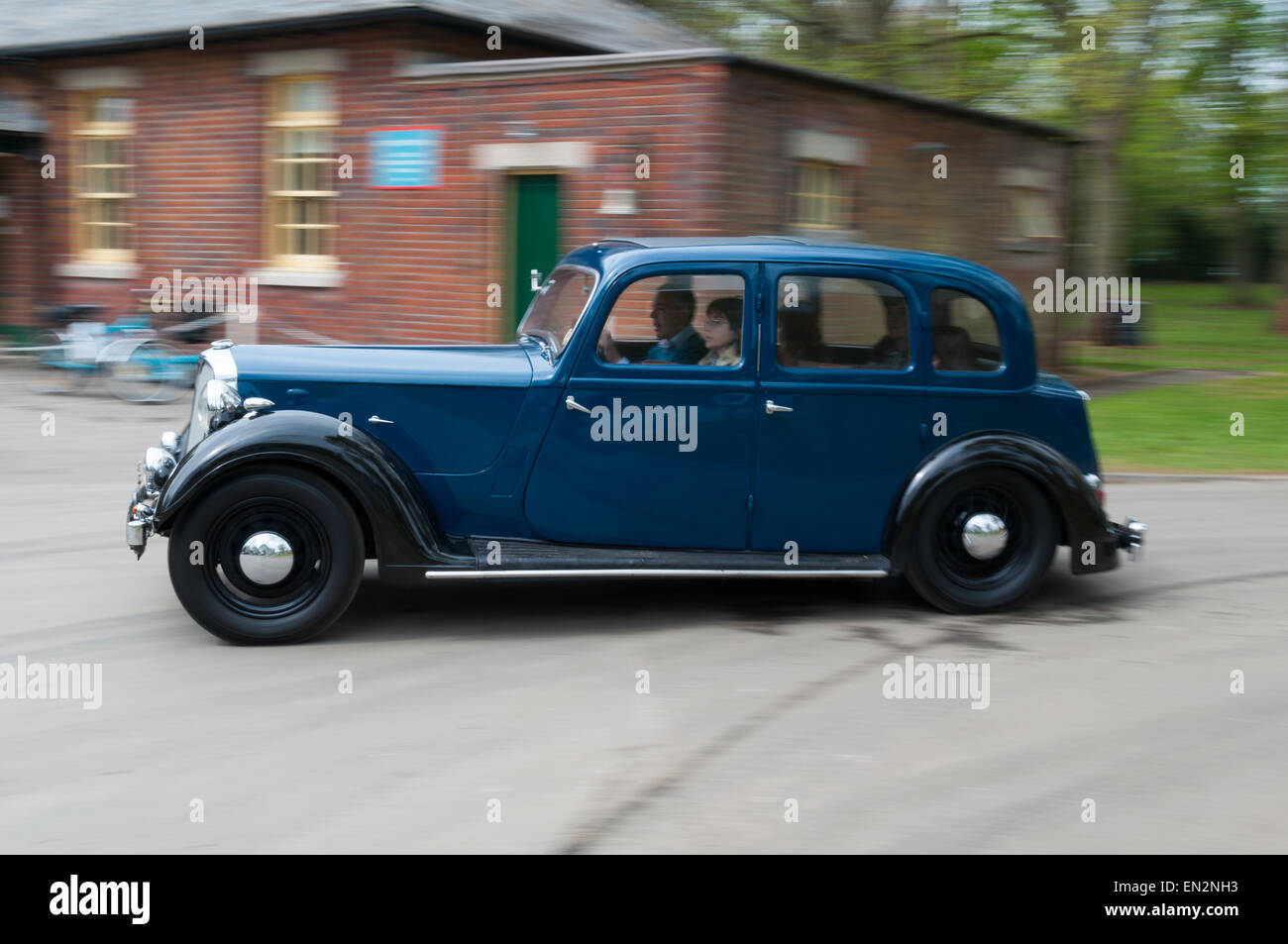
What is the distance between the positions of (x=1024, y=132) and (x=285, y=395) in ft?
47.4

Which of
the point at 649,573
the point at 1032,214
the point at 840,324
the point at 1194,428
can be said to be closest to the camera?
the point at 649,573

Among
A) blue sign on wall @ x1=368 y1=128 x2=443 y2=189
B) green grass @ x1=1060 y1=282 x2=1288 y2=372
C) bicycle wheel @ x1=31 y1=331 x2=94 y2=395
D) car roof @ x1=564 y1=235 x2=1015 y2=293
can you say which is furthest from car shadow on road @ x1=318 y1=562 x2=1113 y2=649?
green grass @ x1=1060 y1=282 x2=1288 y2=372

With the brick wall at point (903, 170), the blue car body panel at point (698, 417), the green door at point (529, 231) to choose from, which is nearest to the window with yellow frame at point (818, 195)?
the brick wall at point (903, 170)

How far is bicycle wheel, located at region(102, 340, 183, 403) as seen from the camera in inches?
546

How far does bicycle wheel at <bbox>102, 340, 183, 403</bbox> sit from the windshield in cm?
822

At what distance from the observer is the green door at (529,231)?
1407 cm

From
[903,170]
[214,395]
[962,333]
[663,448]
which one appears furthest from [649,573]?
[903,170]

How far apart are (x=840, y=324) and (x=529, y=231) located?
858 cm

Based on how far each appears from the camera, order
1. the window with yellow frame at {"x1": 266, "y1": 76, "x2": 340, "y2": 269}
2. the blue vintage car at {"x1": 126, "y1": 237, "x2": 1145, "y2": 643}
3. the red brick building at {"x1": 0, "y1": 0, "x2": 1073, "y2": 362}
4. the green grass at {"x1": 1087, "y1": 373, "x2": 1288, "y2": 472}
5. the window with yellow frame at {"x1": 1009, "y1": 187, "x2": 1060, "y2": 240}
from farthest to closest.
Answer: the window with yellow frame at {"x1": 1009, "y1": 187, "x2": 1060, "y2": 240}, the window with yellow frame at {"x1": 266, "y1": 76, "x2": 340, "y2": 269}, the red brick building at {"x1": 0, "y1": 0, "x2": 1073, "y2": 362}, the green grass at {"x1": 1087, "y1": 373, "x2": 1288, "y2": 472}, the blue vintage car at {"x1": 126, "y1": 237, "x2": 1145, "y2": 643}

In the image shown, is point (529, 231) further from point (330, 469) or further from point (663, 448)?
point (330, 469)

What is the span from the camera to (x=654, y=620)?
20.5ft

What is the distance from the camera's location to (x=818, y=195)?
14.5 m

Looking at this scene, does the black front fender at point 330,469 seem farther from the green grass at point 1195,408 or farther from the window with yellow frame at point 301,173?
the window with yellow frame at point 301,173

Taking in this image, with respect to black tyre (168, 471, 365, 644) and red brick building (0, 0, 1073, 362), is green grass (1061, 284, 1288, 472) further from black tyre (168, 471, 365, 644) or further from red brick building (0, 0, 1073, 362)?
black tyre (168, 471, 365, 644)
